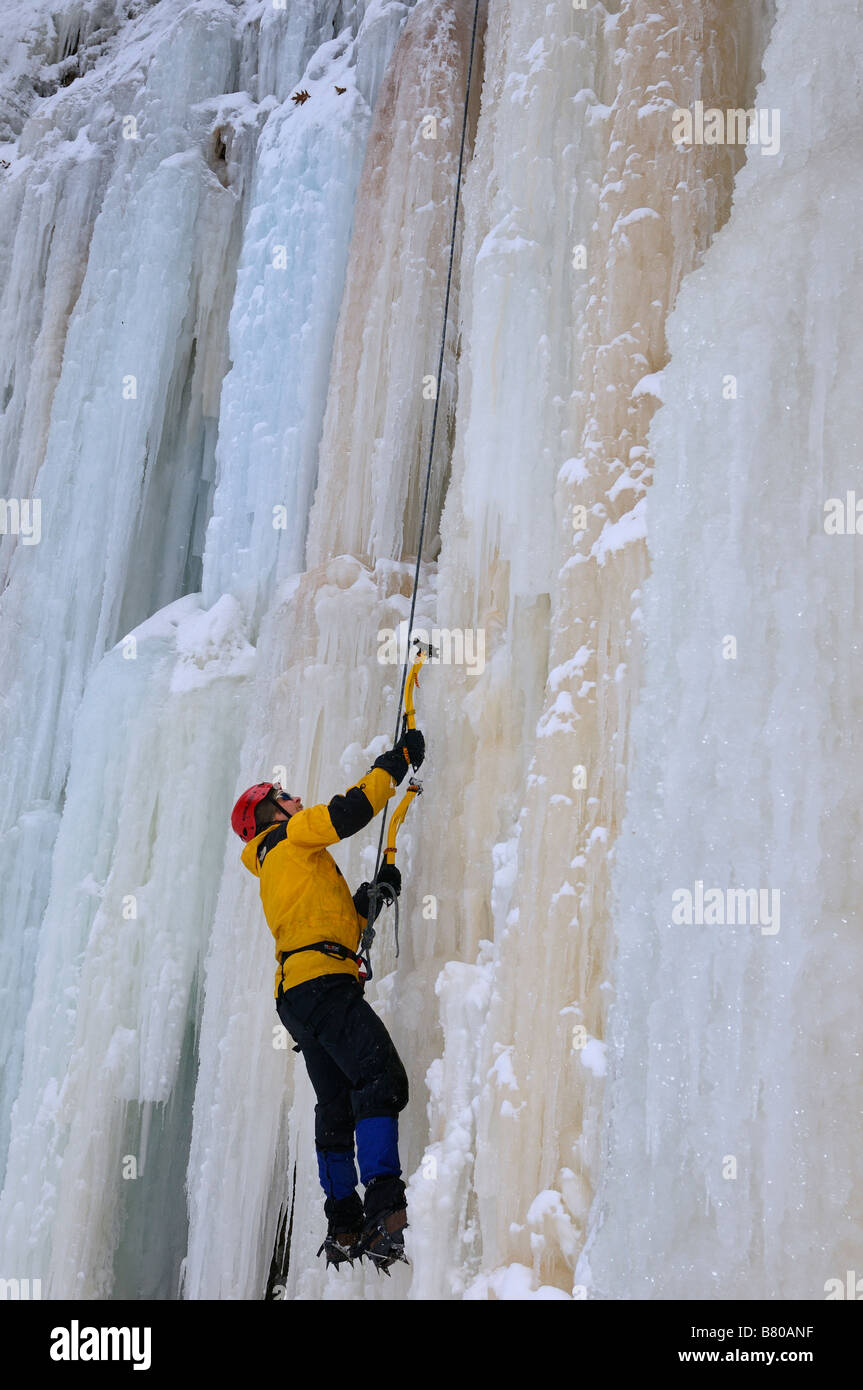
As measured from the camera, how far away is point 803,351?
279 cm

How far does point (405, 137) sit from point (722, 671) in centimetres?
391

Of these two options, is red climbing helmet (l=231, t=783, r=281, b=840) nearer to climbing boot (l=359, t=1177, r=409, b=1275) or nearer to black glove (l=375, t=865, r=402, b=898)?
black glove (l=375, t=865, r=402, b=898)

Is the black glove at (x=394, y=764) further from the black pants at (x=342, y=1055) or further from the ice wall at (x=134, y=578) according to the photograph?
the ice wall at (x=134, y=578)

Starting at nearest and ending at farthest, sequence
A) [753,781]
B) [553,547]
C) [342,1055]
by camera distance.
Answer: [753,781]
[342,1055]
[553,547]

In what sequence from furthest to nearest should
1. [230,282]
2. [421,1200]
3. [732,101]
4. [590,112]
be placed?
[230,282] → [590,112] → [732,101] → [421,1200]

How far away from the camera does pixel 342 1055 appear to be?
3.27 metres

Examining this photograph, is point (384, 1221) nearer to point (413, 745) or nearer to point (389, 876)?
point (389, 876)

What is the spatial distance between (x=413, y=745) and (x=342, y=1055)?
905 mm

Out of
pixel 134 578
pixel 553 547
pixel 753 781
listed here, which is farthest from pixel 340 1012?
pixel 134 578

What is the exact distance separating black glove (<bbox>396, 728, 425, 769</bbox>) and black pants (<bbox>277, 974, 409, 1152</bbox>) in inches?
25.9

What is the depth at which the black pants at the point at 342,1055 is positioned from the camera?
3197mm

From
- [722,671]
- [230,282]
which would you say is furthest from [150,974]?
[230,282]

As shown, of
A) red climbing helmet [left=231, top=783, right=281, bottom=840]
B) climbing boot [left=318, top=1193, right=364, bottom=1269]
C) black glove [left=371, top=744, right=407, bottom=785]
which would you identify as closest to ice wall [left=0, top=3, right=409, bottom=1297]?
red climbing helmet [left=231, top=783, right=281, bottom=840]

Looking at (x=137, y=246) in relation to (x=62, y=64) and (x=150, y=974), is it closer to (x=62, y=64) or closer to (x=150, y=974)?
(x=62, y=64)
